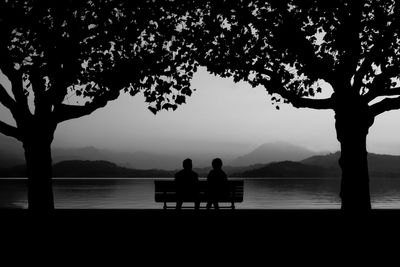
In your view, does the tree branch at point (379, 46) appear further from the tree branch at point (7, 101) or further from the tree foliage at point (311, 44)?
the tree branch at point (7, 101)

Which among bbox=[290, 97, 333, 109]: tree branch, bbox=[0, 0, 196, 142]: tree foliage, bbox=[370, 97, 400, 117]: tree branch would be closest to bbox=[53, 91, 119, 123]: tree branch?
bbox=[0, 0, 196, 142]: tree foliage

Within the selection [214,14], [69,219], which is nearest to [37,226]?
[69,219]

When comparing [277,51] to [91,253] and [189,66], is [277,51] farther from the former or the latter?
[91,253]

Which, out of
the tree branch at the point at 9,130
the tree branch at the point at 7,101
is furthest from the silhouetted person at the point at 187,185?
the tree branch at the point at 7,101

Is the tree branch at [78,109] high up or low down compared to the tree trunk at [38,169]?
up

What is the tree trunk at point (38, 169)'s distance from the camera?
55.7 ft

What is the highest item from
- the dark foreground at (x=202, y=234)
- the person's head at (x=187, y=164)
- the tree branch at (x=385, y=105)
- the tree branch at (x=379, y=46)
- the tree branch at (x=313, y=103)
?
the tree branch at (x=379, y=46)

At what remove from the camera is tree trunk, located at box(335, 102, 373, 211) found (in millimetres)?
17203

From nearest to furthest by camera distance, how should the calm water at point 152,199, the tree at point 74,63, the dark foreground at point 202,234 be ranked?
the dark foreground at point 202,234 < the tree at point 74,63 < the calm water at point 152,199

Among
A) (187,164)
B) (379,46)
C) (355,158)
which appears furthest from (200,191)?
(379,46)

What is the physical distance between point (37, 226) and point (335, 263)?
8.05m

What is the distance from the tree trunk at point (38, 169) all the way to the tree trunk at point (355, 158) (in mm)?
10270

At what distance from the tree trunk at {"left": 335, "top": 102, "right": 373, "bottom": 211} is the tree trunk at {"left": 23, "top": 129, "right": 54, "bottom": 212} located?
10.3 metres

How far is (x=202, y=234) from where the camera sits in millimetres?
11672
